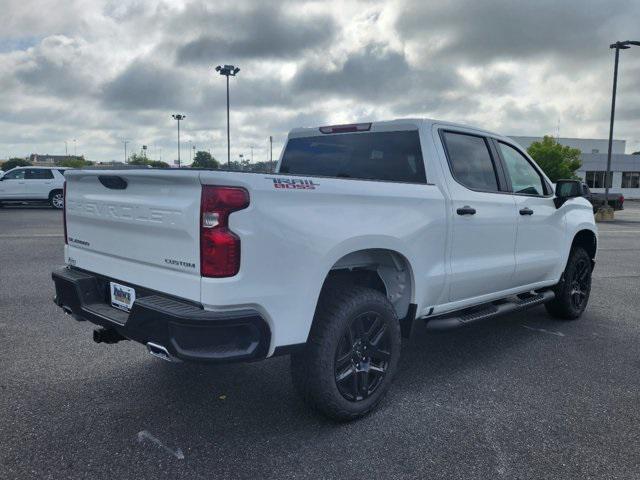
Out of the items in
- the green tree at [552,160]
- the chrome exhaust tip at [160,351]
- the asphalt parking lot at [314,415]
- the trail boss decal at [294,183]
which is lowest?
the asphalt parking lot at [314,415]

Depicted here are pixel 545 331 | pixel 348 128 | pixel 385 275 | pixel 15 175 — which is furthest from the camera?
pixel 15 175

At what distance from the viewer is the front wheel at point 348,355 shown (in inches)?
123

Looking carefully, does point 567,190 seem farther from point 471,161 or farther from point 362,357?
point 362,357

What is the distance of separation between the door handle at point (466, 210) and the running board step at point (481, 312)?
0.80 m

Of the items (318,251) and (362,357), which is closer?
(318,251)

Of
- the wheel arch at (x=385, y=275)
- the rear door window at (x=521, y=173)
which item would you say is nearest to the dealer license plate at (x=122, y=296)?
the wheel arch at (x=385, y=275)

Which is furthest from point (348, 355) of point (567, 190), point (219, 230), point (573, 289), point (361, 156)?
point (573, 289)

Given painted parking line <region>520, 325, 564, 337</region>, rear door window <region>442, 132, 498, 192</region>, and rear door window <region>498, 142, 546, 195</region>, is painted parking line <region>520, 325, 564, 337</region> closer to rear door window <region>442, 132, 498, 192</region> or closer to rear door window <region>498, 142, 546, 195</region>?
rear door window <region>498, 142, 546, 195</region>

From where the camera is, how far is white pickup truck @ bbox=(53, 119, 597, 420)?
2723 millimetres

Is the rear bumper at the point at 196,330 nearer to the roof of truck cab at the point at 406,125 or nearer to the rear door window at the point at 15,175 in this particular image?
the roof of truck cab at the point at 406,125

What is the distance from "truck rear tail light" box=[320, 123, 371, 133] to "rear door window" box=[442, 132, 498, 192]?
63cm

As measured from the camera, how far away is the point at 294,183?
292 centimetres

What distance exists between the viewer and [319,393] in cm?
314

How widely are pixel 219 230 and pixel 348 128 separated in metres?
2.17
